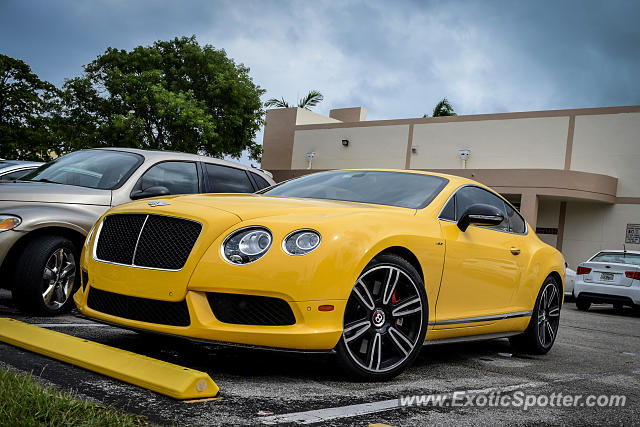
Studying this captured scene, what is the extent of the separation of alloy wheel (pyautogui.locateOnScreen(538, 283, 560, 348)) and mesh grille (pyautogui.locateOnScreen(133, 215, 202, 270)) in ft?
12.5

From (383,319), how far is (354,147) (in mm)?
31459

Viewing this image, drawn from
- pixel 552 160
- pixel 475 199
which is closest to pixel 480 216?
pixel 475 199

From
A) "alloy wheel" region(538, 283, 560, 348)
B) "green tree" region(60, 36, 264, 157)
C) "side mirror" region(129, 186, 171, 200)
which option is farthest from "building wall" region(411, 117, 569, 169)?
"side mirror" region(129, 186, 171, 200)

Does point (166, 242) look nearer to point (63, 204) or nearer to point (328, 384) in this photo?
point (328, 384)

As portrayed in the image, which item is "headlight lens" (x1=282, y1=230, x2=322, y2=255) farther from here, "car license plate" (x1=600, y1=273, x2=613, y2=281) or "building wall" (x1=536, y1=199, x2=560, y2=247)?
"building wall" (x1=536, y1=199, x2=560, y2=247)

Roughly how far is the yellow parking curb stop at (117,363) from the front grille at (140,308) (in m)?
0.24

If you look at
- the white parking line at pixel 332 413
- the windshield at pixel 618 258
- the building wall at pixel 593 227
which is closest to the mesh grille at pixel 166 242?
the white parking line at pixel 332 413

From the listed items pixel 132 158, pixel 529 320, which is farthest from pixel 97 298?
pixel 529 320

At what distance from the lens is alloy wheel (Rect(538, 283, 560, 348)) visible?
6527mm

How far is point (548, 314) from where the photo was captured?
6.71m

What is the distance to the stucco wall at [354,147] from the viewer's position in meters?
33.7

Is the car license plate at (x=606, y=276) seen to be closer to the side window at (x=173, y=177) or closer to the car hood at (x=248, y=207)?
the side window at (x=173, y=177)

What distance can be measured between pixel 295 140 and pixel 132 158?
32.2m

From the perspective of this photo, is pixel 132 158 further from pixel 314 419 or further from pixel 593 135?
pixel 593 135
